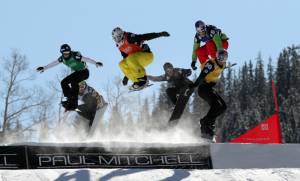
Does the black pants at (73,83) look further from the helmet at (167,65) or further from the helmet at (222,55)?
the helmet at (222,55)

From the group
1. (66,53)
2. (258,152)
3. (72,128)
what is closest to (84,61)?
(66,53)

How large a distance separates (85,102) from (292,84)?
224 feet

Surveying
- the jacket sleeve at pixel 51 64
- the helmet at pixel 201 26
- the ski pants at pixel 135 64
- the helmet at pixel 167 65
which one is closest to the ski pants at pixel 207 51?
the helmet at pixel 201 26

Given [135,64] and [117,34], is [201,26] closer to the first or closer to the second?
[135,64]

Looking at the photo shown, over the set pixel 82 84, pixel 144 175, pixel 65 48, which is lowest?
pixel 144 175

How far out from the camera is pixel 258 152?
31.4ft

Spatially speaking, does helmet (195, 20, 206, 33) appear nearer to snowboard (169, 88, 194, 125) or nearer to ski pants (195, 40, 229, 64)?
ski pants (195, 40, 229, 64)

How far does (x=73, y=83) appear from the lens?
11.2 m

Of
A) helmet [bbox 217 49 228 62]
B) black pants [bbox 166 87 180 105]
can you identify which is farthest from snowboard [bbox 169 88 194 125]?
helmet [bbox 217 49 228 62]

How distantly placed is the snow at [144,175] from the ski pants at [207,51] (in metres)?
3.25

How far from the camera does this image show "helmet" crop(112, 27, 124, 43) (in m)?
11.2

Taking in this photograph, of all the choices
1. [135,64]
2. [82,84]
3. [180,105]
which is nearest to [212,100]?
[180,105]

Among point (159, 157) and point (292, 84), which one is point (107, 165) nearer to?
point (159, 157)

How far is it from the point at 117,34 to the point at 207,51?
1.80 metres
